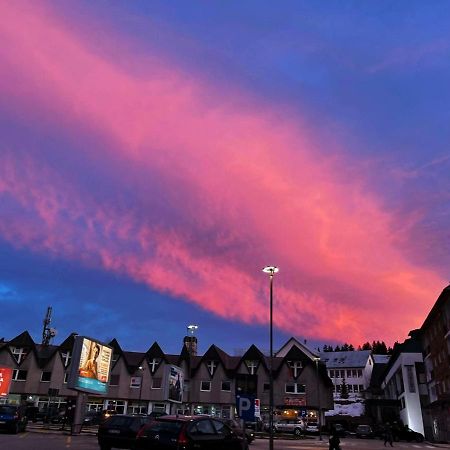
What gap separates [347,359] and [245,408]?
116m

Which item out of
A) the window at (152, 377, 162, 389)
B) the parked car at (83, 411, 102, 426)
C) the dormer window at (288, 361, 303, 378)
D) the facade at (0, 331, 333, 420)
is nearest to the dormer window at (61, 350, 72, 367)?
the facade at (0, 331, 333, 420)

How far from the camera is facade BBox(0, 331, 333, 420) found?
67875 mm

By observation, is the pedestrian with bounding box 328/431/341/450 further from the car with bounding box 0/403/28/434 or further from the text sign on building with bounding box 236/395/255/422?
the car with bounding box 0/403/28/434

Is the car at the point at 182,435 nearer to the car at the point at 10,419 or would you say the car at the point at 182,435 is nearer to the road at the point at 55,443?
the road at the point at 55,443

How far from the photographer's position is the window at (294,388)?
2760 inches

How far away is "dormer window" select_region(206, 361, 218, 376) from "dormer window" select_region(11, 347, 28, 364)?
26478 millimetres

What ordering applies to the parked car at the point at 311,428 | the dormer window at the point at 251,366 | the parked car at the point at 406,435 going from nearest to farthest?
1. the parked car at the point at 311,428
2. the parked car at the point at 406,435
3. the dormer window at the point at 251,366

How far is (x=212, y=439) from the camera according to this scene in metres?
13.6

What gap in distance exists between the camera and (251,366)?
7269 cm

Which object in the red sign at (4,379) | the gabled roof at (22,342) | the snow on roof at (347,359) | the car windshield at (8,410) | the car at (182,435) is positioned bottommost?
the car at (182,435)

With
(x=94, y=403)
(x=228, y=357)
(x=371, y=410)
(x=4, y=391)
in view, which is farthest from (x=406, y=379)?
(x=4, y=391)

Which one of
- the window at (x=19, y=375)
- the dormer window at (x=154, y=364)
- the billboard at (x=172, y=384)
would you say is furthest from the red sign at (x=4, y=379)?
the dormer window at (x=154, y=364)

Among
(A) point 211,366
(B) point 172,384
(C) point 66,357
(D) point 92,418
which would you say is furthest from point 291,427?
(C) point 66,357

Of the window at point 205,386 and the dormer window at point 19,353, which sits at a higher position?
the dormer window at point 19,353
